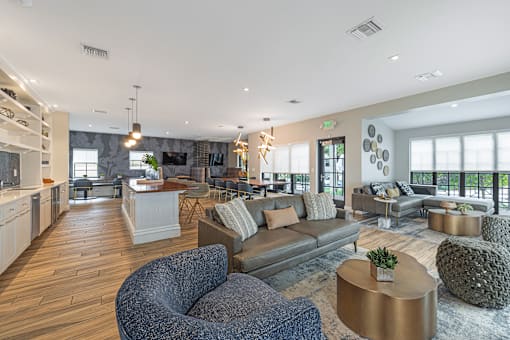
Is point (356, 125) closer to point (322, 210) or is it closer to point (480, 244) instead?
point (322, 210)

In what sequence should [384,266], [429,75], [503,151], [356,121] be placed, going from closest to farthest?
[384,266] → [429,75] → [503,151] → [356,121]

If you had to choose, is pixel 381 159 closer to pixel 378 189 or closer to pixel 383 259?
pixel 378 189

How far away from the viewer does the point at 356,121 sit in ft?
20.7

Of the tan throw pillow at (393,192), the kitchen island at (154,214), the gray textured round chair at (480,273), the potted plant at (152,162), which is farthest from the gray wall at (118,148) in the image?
the gray textured round chair at (480,273)

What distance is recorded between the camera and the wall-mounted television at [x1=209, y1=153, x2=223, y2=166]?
13.3 metres

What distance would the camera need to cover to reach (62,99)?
5375 mm

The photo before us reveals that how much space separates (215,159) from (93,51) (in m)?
10.4

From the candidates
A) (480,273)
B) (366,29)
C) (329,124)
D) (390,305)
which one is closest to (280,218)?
(390,305)

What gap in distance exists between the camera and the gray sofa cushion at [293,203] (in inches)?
137

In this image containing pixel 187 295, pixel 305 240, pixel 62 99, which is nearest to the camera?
pixel 187 295

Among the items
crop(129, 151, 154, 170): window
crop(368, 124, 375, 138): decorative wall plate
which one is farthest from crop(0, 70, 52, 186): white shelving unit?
crop(368, 124, 375, 138): decorative wall plate

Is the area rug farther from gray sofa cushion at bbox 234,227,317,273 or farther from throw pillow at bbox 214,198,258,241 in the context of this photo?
throw pillow at bbox 214,198,258,241

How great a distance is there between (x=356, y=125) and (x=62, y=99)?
25.0ft

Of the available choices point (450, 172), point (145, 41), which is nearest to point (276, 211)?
point (145, 41)
